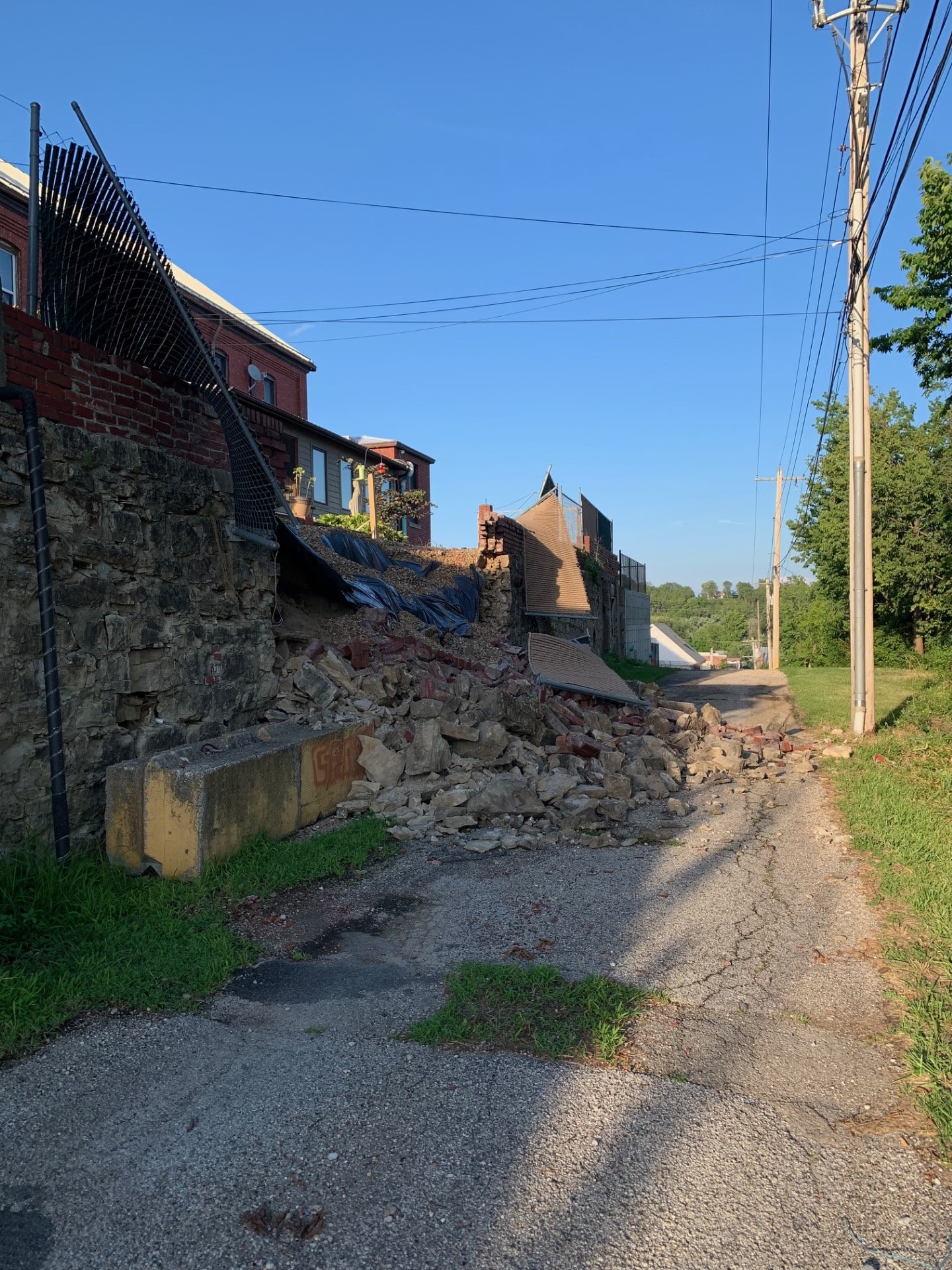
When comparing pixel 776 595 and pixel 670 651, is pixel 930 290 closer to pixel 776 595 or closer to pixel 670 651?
pixel 776 595

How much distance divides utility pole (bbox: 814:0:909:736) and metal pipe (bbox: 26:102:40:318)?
9256 mm

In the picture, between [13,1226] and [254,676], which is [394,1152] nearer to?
[13,1226]

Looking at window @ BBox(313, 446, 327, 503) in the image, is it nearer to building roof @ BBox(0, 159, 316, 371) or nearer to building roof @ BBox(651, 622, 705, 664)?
Answer: building roof @ BBox(0, 159, 316, 371)

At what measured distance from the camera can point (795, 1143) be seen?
2715 mm

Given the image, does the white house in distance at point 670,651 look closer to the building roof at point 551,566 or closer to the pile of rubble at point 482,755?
the building roof at point 551,566

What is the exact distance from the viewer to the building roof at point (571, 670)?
33.7 feet

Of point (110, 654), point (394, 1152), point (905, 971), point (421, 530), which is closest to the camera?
point (394, 1152)

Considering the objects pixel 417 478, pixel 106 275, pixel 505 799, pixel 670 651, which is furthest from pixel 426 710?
pixel 670 651

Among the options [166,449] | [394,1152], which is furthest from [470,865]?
[166,449]

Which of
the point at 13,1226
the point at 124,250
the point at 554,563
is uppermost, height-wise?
the point at 124,250

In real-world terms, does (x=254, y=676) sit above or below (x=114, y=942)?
above

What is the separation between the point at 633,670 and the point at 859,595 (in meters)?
14.0

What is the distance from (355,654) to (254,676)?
122 cm

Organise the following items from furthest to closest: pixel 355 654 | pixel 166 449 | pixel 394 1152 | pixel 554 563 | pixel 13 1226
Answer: pixel 554 563 → pixel 355 654 → pixel 166 449 → pixel 394 1152 → pixel 13 1226
